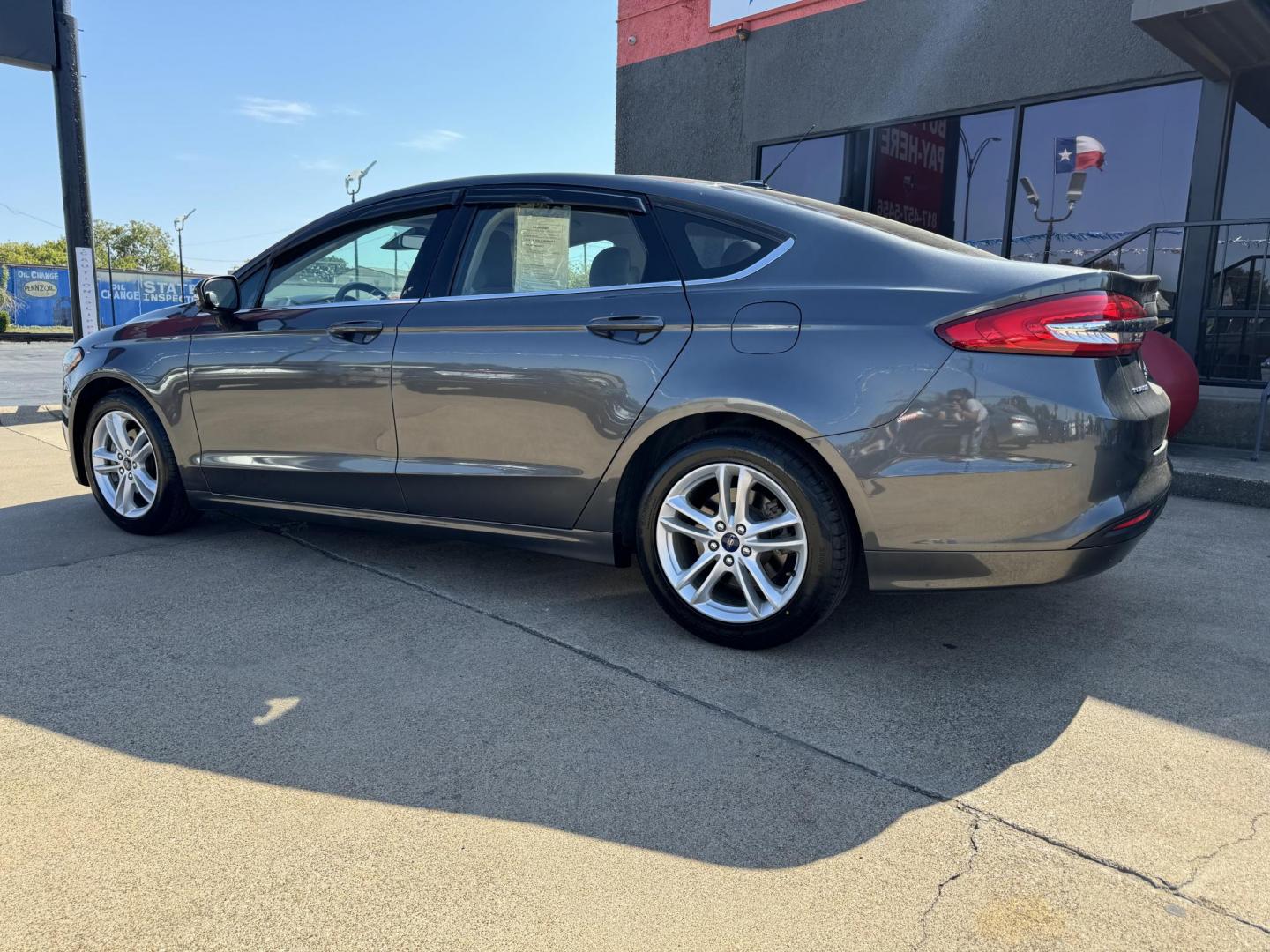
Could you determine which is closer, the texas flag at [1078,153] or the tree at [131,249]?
the texas flag at [1078,153]

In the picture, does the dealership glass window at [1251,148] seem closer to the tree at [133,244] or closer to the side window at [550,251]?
the side window at [550,251]

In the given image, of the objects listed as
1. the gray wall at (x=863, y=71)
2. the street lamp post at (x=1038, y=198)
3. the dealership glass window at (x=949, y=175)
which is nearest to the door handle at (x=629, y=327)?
the street lamp post at (x=1038, y=198)

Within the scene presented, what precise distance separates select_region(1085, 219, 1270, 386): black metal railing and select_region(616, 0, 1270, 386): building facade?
0.01 meters

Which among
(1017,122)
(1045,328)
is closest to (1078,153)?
(1017,122)

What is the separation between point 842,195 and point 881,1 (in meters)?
Answer: 2.02

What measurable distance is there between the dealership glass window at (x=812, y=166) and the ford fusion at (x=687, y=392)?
306 inches

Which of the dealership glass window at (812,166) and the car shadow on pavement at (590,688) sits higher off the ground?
the dealership glass window at (812,166)

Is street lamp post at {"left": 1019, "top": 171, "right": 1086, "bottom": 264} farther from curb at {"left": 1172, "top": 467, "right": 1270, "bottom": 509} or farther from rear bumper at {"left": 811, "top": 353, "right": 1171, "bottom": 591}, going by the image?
rear bumper at {"left": 811, "top": 353, "right": 1171, "bottom": 591}

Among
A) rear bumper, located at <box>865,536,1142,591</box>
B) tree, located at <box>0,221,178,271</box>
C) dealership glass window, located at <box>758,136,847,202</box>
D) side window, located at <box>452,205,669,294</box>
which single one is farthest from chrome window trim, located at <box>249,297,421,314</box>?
tree, located at <box>0,221,178,271</box>

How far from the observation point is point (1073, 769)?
2400 mm

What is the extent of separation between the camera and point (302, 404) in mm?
3938

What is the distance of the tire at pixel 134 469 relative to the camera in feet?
14.5

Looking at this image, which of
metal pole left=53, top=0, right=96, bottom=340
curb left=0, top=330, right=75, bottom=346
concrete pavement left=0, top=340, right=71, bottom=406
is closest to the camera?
metal pole left=53, top=0, right=96, bottom=340

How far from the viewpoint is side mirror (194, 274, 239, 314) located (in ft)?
13.6
